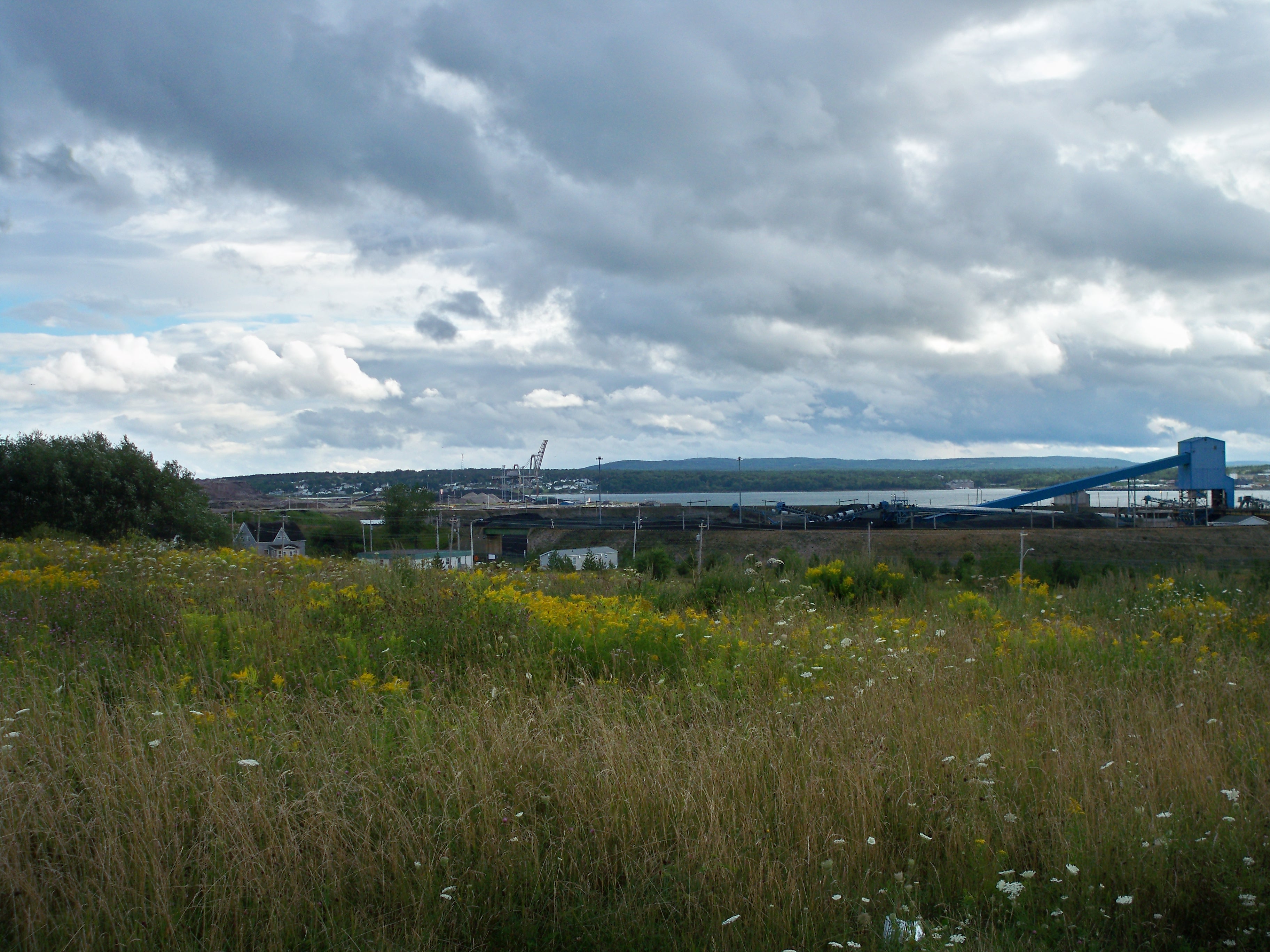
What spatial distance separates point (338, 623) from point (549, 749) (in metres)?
4.04

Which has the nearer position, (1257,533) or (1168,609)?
(1168,609)

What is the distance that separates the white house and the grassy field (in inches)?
514

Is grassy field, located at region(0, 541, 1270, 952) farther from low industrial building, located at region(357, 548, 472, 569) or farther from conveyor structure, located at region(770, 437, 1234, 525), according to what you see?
conveyor structure, located at region(770, 437, 1234, 525)

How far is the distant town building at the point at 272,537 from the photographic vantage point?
3953cm

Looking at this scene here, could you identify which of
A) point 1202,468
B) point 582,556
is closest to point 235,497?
point 582,556

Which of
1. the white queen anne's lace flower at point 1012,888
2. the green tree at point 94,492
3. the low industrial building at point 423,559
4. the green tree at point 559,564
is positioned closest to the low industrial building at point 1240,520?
the green tree at point 559,564

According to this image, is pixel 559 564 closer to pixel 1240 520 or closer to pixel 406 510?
pixel 406 510

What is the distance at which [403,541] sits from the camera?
43.8 meters

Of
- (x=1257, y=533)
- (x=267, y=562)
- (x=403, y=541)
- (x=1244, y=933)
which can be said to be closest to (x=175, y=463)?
(x=403, y=541)

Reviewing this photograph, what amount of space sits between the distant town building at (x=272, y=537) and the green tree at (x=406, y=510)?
5147 mm

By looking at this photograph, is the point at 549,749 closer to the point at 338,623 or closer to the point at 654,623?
the point at 654,623

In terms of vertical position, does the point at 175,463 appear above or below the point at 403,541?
above

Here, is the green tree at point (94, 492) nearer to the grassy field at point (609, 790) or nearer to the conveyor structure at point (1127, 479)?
the grassy field at point (609, 790)

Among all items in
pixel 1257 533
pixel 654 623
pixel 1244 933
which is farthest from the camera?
pixel 1257 533
